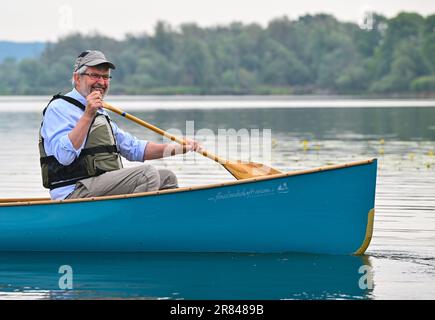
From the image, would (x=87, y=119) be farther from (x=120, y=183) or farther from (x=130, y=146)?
(x=130, y=146)

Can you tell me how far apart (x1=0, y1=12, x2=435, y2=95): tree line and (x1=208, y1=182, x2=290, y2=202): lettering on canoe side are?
97292 mm

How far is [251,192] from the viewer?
864 cm

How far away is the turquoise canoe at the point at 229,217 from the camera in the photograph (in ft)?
28.2

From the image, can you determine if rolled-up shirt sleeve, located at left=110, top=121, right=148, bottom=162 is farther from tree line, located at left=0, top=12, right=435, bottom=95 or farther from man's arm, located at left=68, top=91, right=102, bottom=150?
tree line, located at left=0, top=12, right=435, bottom=95

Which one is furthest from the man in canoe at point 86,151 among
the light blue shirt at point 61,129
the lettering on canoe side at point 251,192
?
the lettering on canoe side at point 251,192

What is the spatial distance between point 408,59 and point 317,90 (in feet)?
44.8

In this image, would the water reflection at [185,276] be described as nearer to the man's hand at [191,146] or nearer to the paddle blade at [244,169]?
the man's hand at [191,146]

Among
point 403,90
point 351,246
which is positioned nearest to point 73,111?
point 351,246

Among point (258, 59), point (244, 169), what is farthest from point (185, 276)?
point (258, 59)

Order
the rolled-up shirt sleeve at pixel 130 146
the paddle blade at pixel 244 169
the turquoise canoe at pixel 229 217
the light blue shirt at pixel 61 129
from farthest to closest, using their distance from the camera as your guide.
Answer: the paddle blade at pixel 244 169
the rolled-up shirt sleeve at pixel 130 146
the turquoise canoe at pixel 229 217
the light blue shirt at pixel 61 129

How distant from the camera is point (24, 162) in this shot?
1817cm

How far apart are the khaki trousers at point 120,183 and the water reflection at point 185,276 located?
0.52m

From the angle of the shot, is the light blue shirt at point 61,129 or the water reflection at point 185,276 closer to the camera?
the water reflection at point 185,276
